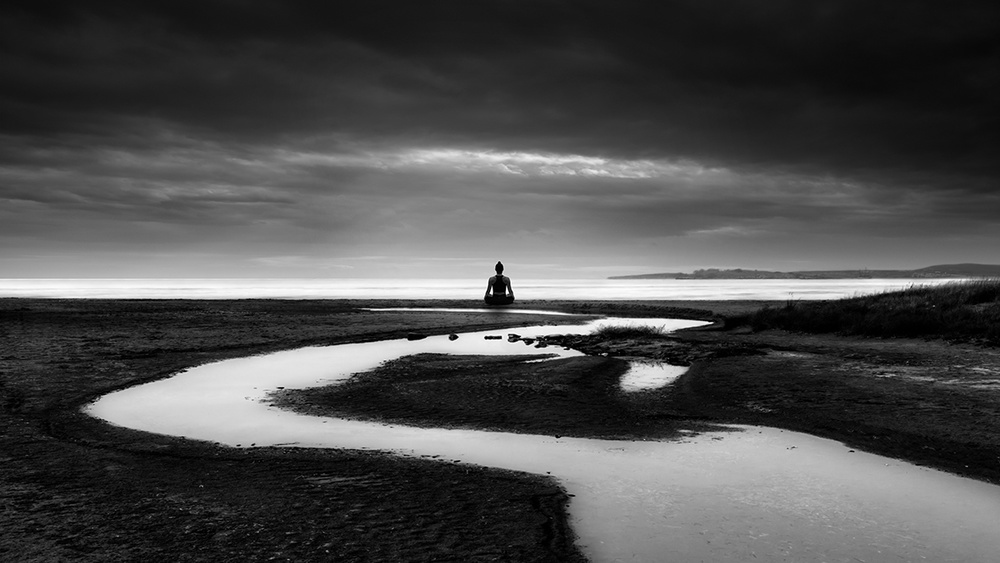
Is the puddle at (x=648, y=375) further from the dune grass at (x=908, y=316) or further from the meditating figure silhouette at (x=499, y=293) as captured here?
the meditating figure silhouette at (x=499, y=293)

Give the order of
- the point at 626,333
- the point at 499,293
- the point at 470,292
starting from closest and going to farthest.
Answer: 1. the point at 626,333
2. the point at 499,293
3. the point at 470,292

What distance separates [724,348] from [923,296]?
13.8 metres

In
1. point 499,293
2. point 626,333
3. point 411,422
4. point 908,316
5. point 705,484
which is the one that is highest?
point 499,293

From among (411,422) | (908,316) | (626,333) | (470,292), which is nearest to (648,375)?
(411,422)

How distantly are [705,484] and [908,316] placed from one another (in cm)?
1765

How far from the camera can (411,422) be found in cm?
1050

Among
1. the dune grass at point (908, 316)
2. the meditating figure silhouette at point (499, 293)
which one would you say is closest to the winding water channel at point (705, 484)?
the dune grass at point (908, 316)

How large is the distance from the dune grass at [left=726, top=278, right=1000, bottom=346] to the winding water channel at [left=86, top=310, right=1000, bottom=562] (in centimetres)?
1325

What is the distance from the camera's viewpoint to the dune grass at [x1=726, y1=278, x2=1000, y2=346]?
19.8 m

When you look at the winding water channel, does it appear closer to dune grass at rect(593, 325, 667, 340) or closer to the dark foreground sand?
the dark foreground sand

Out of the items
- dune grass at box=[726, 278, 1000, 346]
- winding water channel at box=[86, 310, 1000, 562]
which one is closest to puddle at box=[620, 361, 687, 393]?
winding water channel at box=[86, 310, 1000, 562]

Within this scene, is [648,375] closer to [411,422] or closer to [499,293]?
[411,422]

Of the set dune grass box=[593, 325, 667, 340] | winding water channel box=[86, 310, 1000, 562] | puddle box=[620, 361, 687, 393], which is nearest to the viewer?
winding water channel box=[86, 310, 1000, 562]

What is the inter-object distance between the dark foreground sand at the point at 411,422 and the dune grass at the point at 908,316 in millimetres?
1301
